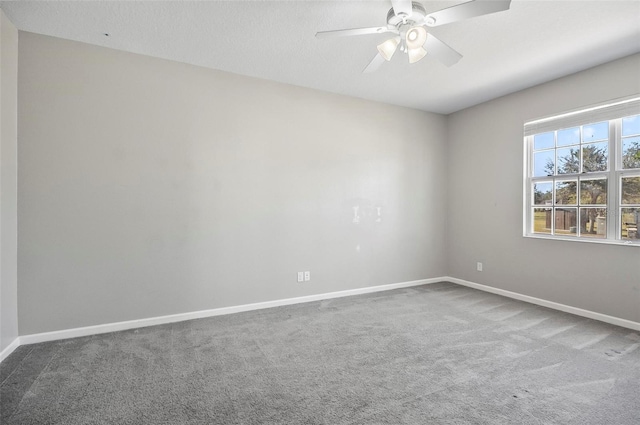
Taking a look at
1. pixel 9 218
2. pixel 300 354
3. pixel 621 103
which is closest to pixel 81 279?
pixel 9 218

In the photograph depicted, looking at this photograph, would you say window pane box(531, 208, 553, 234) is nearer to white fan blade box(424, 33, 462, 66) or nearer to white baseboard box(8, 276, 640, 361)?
white baseboard box(8, 276, 640, 361)

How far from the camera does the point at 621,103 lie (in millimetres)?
3064

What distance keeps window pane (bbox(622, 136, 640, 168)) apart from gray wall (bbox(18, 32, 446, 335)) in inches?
93.8

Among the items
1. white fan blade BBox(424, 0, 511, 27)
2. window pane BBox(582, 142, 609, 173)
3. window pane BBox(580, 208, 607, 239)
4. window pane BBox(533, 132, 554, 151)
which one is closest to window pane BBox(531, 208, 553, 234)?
window pane BBox(580, 208, 607, 239)

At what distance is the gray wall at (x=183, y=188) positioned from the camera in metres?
2.71

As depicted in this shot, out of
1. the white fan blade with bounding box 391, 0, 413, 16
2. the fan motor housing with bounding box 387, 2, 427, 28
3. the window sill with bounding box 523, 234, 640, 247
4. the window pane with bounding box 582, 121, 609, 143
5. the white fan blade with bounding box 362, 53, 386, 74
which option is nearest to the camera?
the white fan blade with bounding box 391, 0, 413, 16

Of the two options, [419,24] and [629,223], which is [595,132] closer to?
[629,223]

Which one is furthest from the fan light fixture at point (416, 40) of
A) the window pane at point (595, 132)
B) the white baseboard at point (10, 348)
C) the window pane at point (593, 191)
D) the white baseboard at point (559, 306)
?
the white baseboard at point (10, 348)

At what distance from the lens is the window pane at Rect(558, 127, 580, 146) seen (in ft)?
11.4

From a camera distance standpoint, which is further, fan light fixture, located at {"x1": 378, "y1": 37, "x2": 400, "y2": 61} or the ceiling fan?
fan light fixture, located at {"x1": 378, "y1": 37, "x2": 400, "y2": 61}

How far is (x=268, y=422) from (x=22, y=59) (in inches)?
135

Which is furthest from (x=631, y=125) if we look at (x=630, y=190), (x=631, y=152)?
(x=630, y=190)

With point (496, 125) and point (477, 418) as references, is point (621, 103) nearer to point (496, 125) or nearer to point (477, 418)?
point (496, 125)

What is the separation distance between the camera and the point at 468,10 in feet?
6.03
